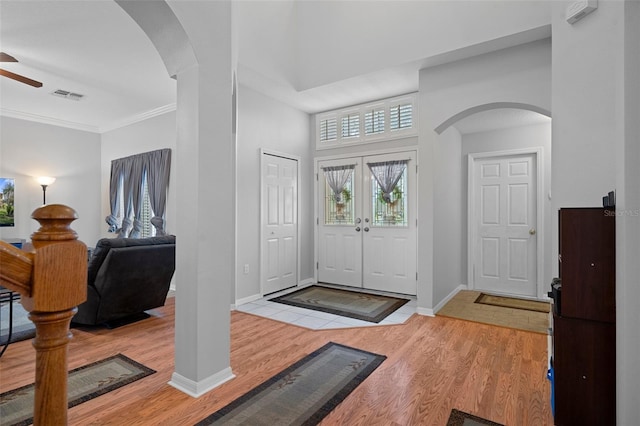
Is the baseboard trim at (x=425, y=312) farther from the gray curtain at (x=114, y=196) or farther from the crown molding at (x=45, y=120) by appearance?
the crown molding at (x=45, y=120)

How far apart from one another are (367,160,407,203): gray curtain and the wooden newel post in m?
4.67

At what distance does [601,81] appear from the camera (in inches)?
98.4

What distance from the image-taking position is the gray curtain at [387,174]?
4993mm

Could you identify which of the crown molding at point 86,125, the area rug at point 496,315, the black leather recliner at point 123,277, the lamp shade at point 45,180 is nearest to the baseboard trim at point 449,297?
the area rug at point 496,315

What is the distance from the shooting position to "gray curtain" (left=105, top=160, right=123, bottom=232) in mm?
6348

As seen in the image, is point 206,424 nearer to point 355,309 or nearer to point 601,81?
point 355,309

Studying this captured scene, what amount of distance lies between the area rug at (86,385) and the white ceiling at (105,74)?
2908 millimetres

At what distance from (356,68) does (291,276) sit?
10.1ft

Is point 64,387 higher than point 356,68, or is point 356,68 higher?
point 356,68

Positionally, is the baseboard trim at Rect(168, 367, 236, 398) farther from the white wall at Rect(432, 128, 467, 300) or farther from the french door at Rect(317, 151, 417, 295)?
the french door at Rect(317, 151, 417, 295)

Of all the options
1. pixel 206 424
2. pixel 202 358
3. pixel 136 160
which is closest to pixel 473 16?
pixel 202 358

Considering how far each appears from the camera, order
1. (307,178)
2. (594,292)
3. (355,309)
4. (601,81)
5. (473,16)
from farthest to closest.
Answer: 1. (307,178)
2. (355,309)
3. (473,16)
4. (601,81)
5. (594,292)

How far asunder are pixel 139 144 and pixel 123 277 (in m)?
3.36

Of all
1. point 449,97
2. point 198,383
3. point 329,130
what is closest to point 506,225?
point 449,97
